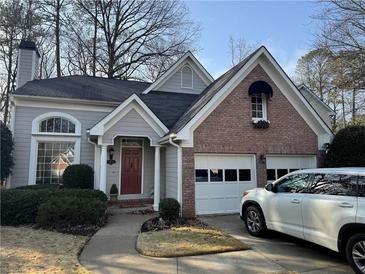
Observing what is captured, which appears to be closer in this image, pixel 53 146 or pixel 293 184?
pixel 293 184

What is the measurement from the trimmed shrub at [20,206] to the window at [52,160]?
3.78 meters

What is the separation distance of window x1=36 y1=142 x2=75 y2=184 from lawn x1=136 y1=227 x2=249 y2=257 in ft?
23.5

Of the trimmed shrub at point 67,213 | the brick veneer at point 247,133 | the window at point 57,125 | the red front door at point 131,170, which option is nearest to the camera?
the trimmed shrub at point 67,213

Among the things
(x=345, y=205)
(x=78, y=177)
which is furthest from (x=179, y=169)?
(x=345, y=205)

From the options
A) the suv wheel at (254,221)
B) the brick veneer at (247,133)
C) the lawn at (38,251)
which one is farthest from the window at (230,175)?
the lawn at (38,251)

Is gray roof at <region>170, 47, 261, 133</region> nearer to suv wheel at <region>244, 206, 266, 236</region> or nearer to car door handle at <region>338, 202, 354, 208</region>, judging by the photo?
suv wheel at <region>244, 206, 266, 236</region>

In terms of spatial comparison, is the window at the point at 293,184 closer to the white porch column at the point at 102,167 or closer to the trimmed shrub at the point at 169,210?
the trimmed shrub at the point at 169,210

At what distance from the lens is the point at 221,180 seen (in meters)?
11.4

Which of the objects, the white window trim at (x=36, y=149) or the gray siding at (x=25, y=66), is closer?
the white window trim at (x=36, y=149)

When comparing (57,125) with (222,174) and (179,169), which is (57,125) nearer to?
(179,169)

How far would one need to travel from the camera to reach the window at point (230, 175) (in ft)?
37.7

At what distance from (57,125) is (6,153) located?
2.50 m

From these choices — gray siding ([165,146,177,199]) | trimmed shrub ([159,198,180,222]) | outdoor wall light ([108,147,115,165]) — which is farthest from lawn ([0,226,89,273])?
outdoor wall light ([108,147,115,165])

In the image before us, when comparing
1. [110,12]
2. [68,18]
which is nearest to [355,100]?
[110,12]
